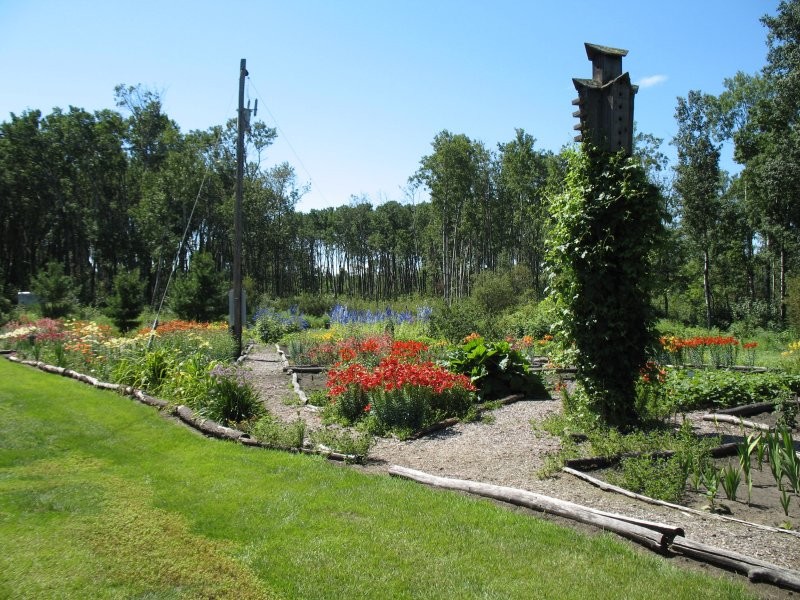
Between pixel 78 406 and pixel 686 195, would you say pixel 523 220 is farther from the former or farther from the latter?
pixel 78 406

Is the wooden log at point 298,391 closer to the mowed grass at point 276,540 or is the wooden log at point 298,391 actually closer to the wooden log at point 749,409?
the mowed grass at point 276,540

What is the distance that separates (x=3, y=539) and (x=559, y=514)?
3.87m

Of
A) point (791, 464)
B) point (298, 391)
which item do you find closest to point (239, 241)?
point (298, 391)

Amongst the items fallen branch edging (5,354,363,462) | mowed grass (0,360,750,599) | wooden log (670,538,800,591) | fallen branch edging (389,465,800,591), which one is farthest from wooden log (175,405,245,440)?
wooden log (670,538,800,591)

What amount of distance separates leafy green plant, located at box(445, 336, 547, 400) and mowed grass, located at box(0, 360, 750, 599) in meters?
3.94

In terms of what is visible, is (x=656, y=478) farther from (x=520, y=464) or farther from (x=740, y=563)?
(x=740, y=563)

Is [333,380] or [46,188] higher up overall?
[46,188]

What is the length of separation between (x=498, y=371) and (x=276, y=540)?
574cm

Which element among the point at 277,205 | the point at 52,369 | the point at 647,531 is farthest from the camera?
the point at 277,205

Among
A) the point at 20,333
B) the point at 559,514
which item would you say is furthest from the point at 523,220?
the point at 559,514

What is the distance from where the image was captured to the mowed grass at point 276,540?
3.22 m

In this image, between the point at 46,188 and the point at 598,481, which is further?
the point at 46,188

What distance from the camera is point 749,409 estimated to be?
7.51m

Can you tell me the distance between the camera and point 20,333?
14.6m
